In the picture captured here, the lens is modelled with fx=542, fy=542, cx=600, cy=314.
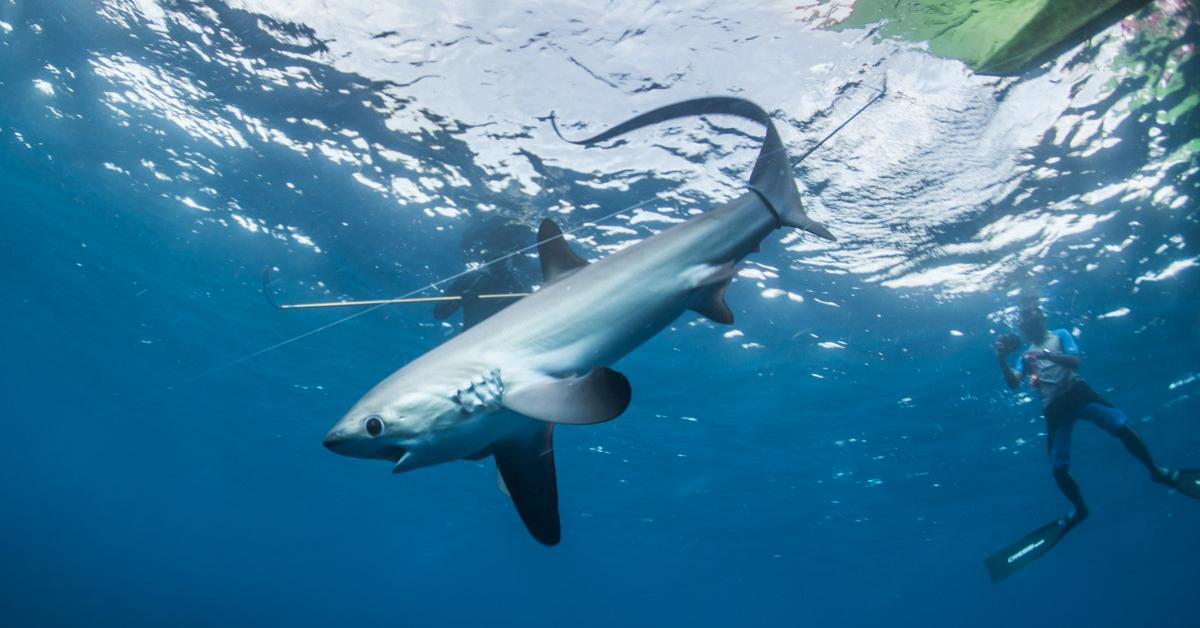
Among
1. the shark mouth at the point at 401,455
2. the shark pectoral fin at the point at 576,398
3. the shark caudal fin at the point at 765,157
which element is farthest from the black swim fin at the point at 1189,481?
the shark mouth at the point at 401,455

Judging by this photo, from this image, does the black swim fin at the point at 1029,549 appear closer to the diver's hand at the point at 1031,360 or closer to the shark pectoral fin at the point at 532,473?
the diver's hand at the point at 1031,360

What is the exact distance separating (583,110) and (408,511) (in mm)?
54967

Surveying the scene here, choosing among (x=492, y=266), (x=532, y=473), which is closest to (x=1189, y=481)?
(x=532, y=473)

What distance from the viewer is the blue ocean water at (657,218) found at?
789 centimetres

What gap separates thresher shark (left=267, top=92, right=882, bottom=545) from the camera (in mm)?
2168

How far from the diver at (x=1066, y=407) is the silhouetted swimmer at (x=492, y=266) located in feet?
33.8

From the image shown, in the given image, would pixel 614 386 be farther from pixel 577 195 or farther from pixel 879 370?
pixel 879 370

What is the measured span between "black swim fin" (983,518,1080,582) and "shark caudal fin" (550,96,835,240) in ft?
32.5

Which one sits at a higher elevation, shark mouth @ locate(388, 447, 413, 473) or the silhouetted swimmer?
the silhouetted swimmer

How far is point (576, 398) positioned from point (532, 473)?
715mm

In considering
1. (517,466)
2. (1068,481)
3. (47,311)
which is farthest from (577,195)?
(47,311)

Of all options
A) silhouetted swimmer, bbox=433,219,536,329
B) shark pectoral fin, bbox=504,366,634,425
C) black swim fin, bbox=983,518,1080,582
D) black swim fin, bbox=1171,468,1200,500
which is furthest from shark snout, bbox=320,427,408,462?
black swim fin, bbox=1171,468,1200,500

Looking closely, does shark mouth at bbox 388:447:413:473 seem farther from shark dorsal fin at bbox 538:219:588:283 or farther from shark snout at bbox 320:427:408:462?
shark dorsal fin at bbox 538:219:588:283

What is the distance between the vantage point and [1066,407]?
440 inches
